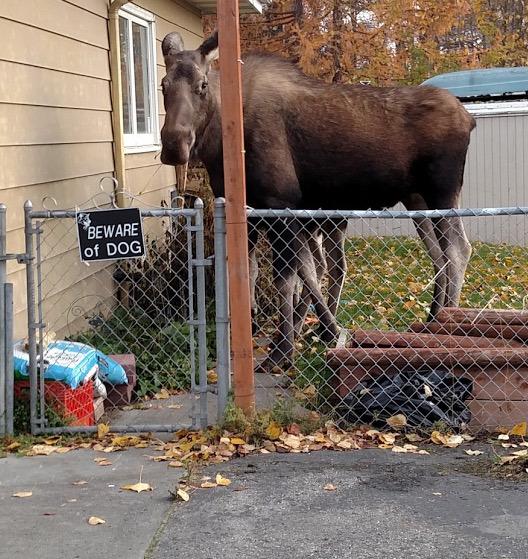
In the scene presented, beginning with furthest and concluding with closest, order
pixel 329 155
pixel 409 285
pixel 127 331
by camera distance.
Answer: pixel 409 285, pixel 329 155, pixel 127 331

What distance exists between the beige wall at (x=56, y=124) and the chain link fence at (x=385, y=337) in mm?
1515

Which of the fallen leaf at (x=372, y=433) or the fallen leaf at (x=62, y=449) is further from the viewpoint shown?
the fallen leaf at (x=372, y=433)

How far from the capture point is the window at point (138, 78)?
10438 millimetres

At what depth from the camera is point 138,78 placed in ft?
36.7

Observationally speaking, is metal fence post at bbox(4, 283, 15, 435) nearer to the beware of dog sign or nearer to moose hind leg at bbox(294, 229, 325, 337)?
the beware of dog sign

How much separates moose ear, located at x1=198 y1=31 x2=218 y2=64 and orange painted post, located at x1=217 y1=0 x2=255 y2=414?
1466mm

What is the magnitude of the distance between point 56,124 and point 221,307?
2681 mm

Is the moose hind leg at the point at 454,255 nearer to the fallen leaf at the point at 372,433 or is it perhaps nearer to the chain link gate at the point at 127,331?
the chain link gate at the point at 127,331

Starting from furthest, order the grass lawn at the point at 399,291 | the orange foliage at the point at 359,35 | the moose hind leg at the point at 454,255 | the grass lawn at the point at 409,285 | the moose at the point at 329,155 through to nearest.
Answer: the orange foliage at the point at 359,35 → the grass lawn at the point at 409,285 → the moose hind leg at the point at 454,255 → the grass lawn at the point at 399,291 → the moose at the point at 329,155

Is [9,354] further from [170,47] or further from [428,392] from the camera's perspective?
[170,47]

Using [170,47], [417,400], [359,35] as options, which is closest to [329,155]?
[170,47]

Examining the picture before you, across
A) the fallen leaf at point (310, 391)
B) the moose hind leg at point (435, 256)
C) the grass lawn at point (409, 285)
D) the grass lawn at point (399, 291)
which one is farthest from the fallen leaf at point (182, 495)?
the moose hind leg at point (435, 256)

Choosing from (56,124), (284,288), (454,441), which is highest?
(56,124)

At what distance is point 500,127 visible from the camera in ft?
55.5
